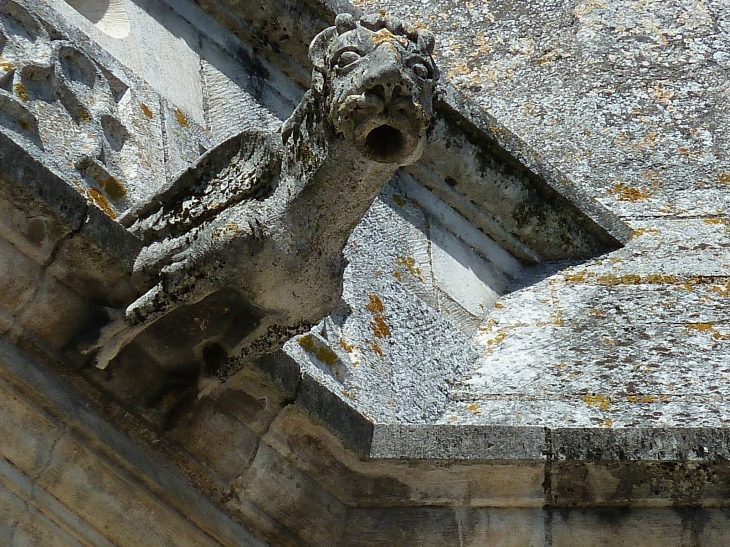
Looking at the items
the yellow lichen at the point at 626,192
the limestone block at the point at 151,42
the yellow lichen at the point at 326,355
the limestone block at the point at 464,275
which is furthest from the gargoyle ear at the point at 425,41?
the yellow lichen at the point at 626,192

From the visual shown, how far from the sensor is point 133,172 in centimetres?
390

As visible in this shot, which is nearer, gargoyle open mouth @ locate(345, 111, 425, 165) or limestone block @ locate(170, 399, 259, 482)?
gargoyle open mouth @ locate(345, 111, 425, 165)

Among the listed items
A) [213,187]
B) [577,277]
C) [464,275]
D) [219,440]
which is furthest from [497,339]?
[213,187]

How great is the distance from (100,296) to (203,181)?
0.36 m

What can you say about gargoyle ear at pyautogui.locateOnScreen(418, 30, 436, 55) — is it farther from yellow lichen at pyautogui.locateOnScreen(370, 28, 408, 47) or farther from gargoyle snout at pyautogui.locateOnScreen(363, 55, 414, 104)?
gargoyle snout at pyautogui.locateOnScreen(363, 55, 414, 104)

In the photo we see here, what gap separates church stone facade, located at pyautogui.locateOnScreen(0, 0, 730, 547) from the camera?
129 inches

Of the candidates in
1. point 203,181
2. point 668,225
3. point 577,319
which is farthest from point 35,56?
point 668,225

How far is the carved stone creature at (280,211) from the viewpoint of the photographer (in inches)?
121

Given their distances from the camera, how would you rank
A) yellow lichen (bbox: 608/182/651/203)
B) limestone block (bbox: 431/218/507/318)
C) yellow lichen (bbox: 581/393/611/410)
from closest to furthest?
yellow lichen (bbox: 581/393/611/410), limestone block (bbox: 431/218/507/318), yellow lichen (bbox: 608/182/651/203)

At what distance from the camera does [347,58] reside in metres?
3.13

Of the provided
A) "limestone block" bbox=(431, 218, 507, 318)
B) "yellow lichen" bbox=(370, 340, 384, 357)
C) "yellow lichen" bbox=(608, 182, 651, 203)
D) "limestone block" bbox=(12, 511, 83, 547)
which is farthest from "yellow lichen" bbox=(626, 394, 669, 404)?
"yellow lichen" bbox=(608, 182, 651, 203)

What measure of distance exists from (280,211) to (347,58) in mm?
359

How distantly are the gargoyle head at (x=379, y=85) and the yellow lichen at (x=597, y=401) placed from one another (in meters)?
1.32

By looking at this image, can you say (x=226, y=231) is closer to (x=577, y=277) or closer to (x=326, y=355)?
(x=326, y=355)
